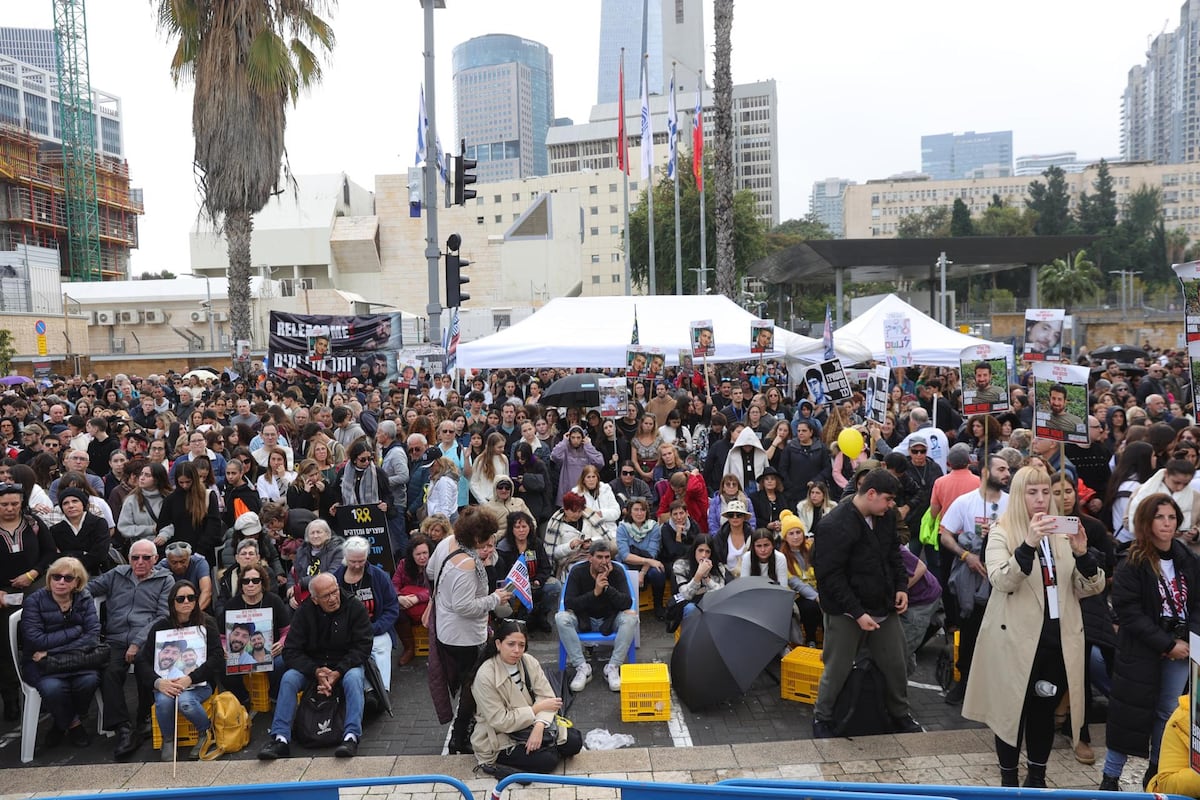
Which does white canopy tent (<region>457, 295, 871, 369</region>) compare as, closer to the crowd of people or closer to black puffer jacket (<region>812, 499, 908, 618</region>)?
the crowd of people

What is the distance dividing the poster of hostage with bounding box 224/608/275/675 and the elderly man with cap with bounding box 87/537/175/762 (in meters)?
0.59

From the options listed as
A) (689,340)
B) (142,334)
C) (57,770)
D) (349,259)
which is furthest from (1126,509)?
(349,259)

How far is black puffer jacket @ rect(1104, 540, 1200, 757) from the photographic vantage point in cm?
477

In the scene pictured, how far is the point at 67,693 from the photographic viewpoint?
626cm

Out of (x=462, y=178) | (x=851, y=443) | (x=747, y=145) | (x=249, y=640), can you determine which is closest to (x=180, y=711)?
(x=249, y=640)

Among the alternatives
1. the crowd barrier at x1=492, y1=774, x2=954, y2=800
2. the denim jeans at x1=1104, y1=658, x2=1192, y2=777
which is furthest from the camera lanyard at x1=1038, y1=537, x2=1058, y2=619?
the crowd barrier at x1=492, y1=774, x2=954, y2=800

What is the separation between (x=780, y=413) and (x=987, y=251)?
864 inches

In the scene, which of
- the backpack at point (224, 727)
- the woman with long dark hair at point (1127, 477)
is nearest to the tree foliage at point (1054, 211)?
the woman with long dark hair at point (1127, 477)

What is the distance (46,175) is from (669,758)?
233 feet

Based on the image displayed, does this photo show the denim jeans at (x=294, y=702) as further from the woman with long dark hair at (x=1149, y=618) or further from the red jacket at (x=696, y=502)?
the woman with long dark hair at (x=1149, y=618)

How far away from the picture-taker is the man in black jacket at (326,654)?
611cm

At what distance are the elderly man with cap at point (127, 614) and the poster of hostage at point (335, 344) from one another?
1113cm

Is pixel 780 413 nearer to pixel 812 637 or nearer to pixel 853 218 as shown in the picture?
pixel 812 637

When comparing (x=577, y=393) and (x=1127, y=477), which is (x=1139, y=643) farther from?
(x=577, y=393)
